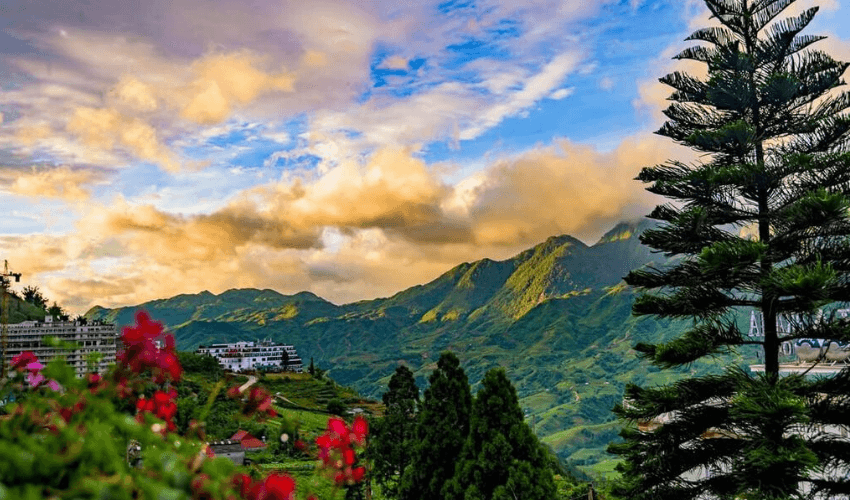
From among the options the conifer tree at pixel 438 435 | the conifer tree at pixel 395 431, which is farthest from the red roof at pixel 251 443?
the conifer tree at pixel 438 435

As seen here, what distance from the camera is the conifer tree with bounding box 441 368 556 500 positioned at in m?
11.9

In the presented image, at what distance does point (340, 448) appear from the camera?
7.83 ft

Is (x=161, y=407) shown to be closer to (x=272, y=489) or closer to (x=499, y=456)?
(x=272, y=489)

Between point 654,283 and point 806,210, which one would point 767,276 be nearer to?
point 806,210

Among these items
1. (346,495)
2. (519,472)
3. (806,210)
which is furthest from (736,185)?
(346,495)

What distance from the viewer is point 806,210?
7316 mm

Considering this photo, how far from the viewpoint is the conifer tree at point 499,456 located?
38.9 ft

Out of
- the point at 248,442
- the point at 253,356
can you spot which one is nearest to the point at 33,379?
the point at 248,442

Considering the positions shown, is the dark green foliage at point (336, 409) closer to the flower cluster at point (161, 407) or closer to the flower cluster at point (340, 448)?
the flower cluster at point (161, 407)

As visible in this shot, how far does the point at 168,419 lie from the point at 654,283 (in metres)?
7.69

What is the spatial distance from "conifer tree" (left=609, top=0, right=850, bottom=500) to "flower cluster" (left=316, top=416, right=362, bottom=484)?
19.5 ft

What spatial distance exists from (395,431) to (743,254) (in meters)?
15.8

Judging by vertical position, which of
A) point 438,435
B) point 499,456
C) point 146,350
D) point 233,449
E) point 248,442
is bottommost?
point 248,442

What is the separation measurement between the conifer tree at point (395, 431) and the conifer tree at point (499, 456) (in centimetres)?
620
